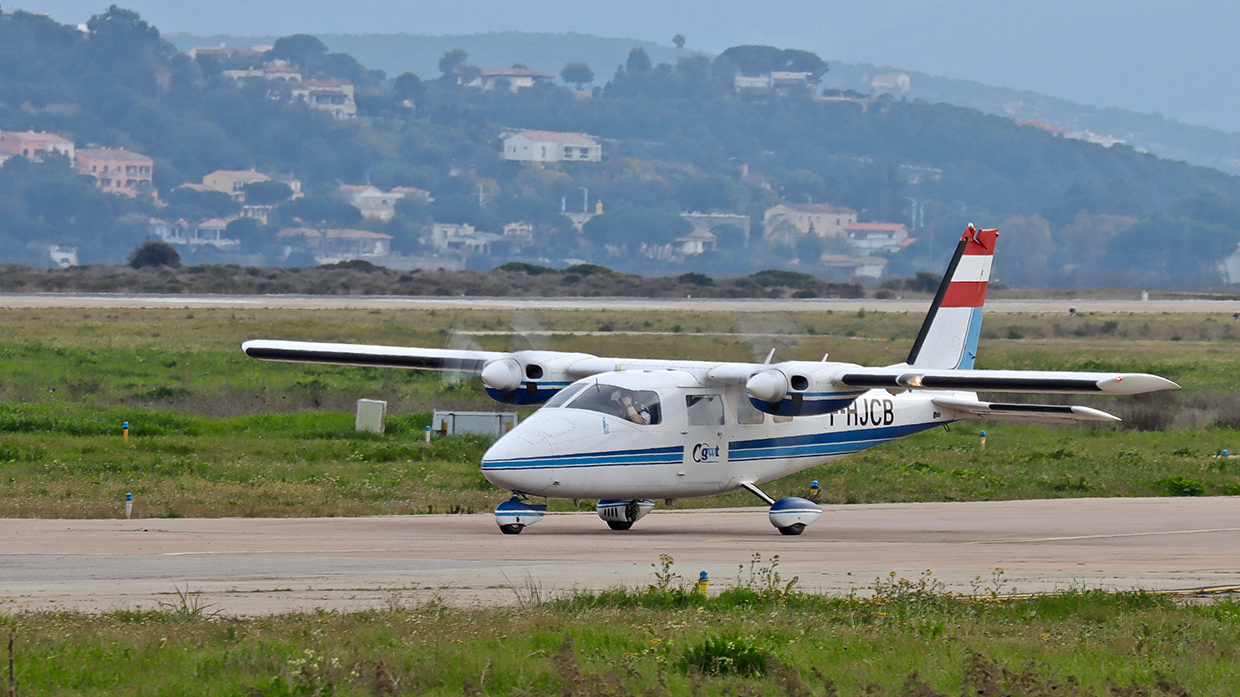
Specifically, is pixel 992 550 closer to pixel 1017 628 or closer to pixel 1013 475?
pixel 1017 628

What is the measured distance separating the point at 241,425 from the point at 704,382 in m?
16.2

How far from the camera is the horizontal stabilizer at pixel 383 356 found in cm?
2411

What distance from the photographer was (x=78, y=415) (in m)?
34.2

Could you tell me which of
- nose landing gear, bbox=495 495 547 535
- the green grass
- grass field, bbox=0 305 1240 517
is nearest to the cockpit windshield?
nose landing gear, bbox=495 495 547 535

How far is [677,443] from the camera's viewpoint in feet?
71.0

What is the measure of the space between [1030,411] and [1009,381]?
303 centimetres

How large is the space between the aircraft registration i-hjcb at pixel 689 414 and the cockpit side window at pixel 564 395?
3 cm

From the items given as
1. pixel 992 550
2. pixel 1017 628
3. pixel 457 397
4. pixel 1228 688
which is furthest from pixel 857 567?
pixel 457 397

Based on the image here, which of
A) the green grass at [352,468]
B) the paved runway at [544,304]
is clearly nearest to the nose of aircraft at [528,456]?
the green grass at [352,468]

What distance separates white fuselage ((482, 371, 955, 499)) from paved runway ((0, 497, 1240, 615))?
2.80ft

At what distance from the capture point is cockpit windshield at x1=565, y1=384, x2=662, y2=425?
20953 mm

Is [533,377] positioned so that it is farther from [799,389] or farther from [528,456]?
[799,389]

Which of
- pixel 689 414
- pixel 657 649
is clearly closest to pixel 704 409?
pixel 689 414

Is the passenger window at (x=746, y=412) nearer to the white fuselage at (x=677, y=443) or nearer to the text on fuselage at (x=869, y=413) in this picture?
the white fuselage at (x=677, y=443)
